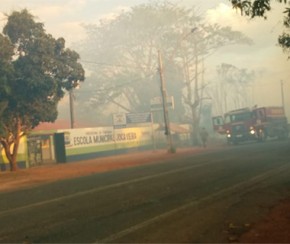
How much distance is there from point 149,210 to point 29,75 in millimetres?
20045

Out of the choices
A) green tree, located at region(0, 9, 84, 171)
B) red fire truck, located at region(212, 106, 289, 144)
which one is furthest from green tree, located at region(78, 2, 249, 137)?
green tree, located at region(0, 9, 84, 171)

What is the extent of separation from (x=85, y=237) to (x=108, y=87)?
6250cm

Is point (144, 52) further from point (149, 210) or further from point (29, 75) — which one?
point (149, 210)

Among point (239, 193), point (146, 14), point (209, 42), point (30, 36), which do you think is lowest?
point (239, 193)

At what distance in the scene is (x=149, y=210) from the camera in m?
10.6

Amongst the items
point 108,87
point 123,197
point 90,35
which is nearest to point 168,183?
point 123,197

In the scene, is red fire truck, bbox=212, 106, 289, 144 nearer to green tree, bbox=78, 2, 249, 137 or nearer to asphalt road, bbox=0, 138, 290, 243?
green tree, bbox=78, 2, 249, 137

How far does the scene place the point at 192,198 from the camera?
1210cm

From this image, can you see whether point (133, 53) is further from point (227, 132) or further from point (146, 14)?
point (227, 132)

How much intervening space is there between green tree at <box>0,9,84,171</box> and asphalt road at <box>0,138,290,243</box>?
1402cm

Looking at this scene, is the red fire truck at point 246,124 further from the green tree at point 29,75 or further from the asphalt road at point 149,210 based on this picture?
the asphalt road at point 149,210

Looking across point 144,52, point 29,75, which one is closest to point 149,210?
point 29,75

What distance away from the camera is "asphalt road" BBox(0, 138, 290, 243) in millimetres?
8305

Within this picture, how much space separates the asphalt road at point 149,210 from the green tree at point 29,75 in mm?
14024
